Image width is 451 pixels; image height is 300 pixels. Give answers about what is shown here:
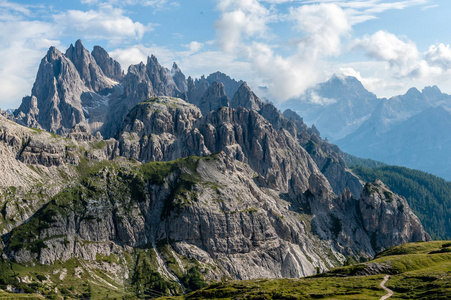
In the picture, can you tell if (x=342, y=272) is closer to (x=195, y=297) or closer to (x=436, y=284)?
(x=436, y=284)

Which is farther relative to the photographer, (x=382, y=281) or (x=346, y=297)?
(x=382, y=281)

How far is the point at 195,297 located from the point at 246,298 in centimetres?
3684

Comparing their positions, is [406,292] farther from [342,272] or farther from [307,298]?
[342,272]

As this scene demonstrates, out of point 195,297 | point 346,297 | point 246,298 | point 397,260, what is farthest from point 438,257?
point 195,297

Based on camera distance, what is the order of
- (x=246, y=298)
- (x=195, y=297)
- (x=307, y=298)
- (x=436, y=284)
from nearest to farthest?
(x=436, y=284)
(x=307, y=298)
(x=246, y=298)
(x=195, y=297)

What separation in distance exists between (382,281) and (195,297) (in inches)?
3281

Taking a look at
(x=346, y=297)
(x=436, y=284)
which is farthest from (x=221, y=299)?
(x=436, y=284)

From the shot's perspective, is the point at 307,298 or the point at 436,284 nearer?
the point at 436,284

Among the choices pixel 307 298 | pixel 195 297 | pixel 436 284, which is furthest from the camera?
pixel 195 297

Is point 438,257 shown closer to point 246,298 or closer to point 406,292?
point 406,292

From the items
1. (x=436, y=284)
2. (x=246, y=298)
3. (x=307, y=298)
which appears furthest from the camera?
(x=246, y=298)

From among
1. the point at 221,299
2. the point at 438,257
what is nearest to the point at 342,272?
the point at 438,257

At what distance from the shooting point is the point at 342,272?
191750 millimetres

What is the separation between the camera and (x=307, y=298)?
491 ft
